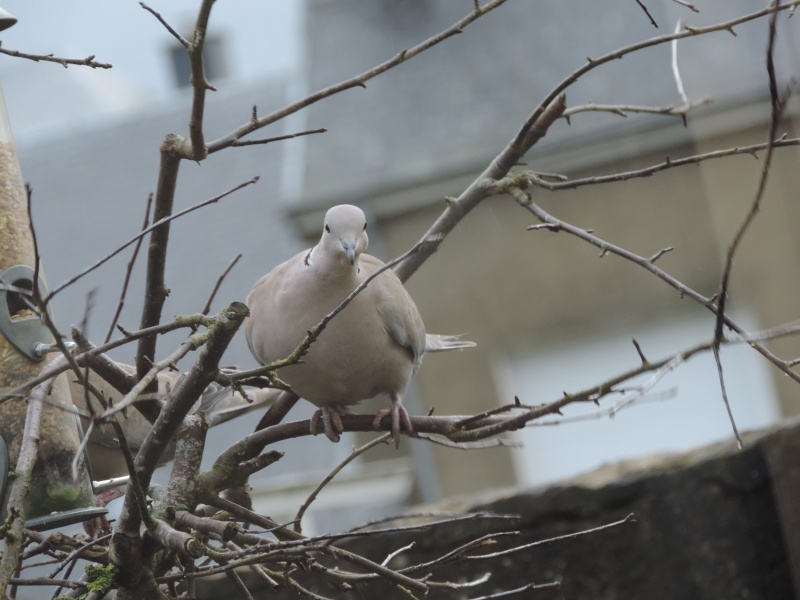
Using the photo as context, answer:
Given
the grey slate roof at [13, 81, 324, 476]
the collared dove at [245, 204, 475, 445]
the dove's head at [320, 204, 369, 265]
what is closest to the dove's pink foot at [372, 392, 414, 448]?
the collared dove at [245, 204, 475, 445]

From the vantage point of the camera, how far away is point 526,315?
617 centimetres

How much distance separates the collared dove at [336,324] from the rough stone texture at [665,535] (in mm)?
736

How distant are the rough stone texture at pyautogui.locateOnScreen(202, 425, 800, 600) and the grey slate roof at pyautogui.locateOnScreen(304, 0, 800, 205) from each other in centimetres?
344

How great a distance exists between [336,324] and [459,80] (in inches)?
201

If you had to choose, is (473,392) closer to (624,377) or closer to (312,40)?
(312,40)

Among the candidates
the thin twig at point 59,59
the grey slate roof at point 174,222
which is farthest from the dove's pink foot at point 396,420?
the grey slate roof at point 174,222

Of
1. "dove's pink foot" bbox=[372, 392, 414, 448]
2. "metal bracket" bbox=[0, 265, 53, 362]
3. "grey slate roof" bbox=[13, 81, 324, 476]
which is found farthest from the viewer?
"grey slate roof" bbox=[13, 81, 324, 476]

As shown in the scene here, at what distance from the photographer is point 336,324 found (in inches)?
77.0

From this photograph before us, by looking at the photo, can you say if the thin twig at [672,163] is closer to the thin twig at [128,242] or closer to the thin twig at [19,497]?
the thin twig at [128,242]

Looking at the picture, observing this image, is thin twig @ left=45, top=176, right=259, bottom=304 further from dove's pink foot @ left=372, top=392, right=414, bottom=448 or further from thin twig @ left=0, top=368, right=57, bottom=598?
dove's pink foot @ left=372, top=392, right=414, bottom=448

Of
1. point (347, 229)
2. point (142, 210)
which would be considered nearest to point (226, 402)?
point (347, 229)

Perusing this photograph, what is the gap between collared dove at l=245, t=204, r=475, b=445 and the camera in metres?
1.92

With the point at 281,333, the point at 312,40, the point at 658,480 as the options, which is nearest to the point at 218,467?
the point at 281,333

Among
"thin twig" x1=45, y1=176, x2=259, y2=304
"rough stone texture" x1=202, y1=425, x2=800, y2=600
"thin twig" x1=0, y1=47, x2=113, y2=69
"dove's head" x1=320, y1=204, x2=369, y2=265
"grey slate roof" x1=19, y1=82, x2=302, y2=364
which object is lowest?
"rough stone texture" x1=202, y1=425, x2=800, y2=600
